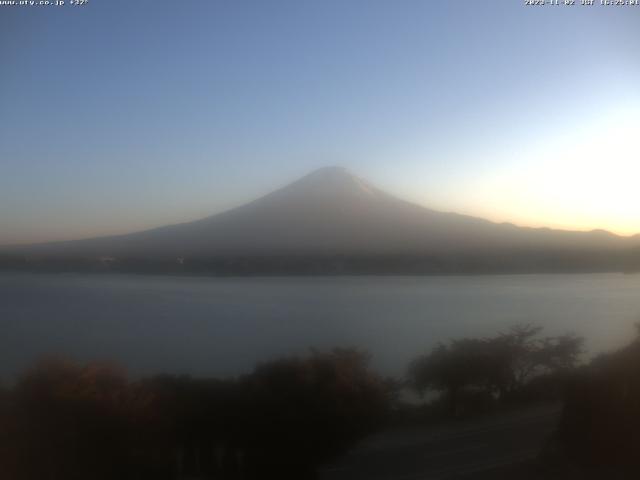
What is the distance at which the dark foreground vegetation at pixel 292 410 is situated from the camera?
2197 millimetres

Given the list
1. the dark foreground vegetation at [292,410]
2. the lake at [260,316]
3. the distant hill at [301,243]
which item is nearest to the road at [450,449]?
the dark foreground vegetation at [292,410]

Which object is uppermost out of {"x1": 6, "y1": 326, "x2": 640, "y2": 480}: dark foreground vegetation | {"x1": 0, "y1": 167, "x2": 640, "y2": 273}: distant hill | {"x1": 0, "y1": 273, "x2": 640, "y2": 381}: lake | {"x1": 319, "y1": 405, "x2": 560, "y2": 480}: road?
{"x1": 0, "y1": 167, "x2": 640, "y2": 273}: distant hill

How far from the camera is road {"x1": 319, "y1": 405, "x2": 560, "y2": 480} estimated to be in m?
2.50

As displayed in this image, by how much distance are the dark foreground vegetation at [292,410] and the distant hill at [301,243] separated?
0.46 m

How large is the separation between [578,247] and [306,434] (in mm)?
1667

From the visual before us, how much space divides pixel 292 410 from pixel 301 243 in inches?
29.6

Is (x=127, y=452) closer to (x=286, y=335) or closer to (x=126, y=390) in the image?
(x=126, y=390)

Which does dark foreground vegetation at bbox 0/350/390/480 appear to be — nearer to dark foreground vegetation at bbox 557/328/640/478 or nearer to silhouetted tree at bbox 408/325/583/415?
silhouetted tree at bbox 408/325/583/415

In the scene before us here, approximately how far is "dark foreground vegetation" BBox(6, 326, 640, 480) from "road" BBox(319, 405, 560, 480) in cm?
5

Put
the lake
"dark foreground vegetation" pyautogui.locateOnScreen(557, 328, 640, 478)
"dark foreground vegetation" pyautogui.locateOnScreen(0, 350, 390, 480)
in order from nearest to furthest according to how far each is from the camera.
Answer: "dark foreground vegetation" pyautogui.locateOnScreen(0, 350, 390, 480) < the lake < "dark foreground vegetation" pyautogui.locateOnScreen(557, 328, 640, 478)

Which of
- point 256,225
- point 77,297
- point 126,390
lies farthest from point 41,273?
point 256,225

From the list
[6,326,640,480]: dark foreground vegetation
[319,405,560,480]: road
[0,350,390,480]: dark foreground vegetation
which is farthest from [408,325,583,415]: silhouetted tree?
[0,350,390,480]: dark foreground vegetation

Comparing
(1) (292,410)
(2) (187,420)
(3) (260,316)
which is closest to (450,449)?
(1) (292,410)

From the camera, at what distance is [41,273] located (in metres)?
2.67
